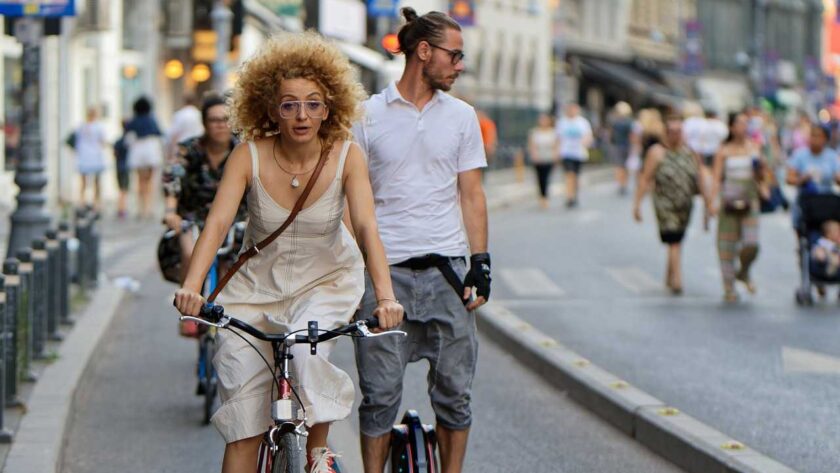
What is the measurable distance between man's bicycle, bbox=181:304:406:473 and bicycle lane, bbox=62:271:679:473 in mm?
2509

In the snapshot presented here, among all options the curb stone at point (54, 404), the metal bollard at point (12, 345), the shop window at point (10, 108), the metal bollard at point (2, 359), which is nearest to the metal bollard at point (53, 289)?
the curb stone at point (54, 404)

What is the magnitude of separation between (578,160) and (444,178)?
23.8 m

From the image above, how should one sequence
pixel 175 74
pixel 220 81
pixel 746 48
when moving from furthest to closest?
pixel 746 48 < pixel 175 74 < pixel 220 81

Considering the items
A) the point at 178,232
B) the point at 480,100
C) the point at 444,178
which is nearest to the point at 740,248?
the point at 178,232

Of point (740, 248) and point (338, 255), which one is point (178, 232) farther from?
point (740, 248)

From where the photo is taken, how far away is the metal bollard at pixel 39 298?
10008mm

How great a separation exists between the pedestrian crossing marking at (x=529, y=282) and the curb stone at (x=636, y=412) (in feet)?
11.4

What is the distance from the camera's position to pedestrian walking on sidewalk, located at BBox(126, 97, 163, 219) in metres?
25.2

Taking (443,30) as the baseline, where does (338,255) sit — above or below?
below

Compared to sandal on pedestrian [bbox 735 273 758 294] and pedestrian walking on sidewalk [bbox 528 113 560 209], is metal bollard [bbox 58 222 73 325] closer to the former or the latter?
sandal on pedestrian [bbox 735 273 758 294]

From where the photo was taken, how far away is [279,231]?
213 inches

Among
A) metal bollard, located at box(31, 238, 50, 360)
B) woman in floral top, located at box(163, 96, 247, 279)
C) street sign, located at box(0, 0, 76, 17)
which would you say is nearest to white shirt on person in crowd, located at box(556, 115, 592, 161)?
street sign, located at box(0, 0, 76, 17)

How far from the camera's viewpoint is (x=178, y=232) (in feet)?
30.9

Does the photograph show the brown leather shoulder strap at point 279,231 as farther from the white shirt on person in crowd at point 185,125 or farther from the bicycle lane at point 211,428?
the white shirt on person in crowd at point 185,125
